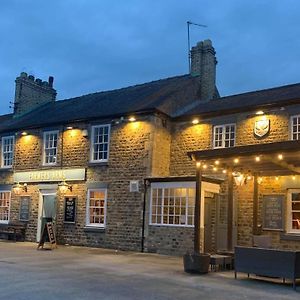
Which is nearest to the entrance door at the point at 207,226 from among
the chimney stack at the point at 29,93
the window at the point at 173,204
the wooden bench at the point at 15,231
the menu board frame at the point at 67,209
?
the window at the point at 173,204

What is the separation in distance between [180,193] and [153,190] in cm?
124

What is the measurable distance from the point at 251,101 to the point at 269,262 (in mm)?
8589

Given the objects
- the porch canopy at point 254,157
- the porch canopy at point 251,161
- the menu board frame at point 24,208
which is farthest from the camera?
the menu board frame at point 24,208

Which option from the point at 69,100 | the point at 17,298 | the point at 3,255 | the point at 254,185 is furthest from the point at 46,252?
the point at 69,100

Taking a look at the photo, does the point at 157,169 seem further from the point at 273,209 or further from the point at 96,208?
the point at 273,209

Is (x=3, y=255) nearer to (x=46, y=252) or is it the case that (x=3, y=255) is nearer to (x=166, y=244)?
(x=46, y=252)

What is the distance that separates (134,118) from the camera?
18.9 metres

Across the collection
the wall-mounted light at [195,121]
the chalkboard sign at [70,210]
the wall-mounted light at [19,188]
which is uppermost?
the wall-mounted light at [195,121]

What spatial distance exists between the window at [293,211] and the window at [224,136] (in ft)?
9.73

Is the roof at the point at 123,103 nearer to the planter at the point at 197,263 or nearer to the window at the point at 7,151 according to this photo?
the window at the point at 7,151

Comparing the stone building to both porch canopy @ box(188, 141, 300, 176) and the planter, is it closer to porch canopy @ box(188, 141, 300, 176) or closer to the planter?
porch canopy @ box(188, 141, 300, 176)

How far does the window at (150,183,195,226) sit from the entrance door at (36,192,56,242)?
5195 millimetres

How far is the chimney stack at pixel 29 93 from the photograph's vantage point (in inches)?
1030

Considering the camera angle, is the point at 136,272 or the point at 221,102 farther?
the point at 221,102
